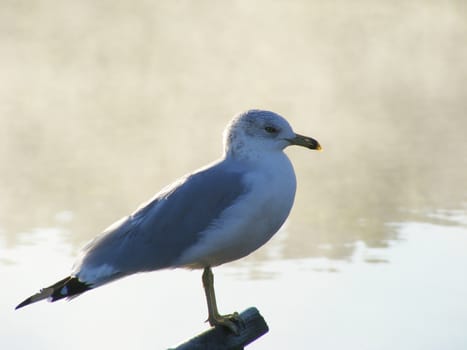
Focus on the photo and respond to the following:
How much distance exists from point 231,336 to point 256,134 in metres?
0.66

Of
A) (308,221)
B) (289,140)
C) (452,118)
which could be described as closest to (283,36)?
(452,118)

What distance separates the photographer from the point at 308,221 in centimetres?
916

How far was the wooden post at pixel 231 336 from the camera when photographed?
2.81m

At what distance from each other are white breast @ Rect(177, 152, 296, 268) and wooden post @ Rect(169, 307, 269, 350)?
0.87 ft

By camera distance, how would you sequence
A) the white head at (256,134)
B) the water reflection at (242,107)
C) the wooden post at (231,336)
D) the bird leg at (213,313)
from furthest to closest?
the water reflection at (242,107)
the white head at (256,134)
the bird leg at (213,313)
the wooden post at (231,336)

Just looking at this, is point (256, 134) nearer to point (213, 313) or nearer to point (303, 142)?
point (303, 142)

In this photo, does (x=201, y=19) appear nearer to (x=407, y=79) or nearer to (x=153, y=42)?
(x=153, y=42)

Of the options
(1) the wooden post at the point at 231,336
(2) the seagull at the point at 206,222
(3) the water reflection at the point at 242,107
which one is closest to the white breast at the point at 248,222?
(2) the seagull at the point at 206,222

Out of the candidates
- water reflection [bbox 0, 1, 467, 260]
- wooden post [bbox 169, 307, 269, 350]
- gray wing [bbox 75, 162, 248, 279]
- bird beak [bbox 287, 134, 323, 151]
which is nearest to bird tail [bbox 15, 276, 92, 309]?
gray wing [bbox 75, 162, 248, 279]

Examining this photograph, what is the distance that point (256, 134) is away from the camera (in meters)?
3.38

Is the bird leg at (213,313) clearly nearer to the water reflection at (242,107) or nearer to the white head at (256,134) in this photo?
the white head at (256,134)

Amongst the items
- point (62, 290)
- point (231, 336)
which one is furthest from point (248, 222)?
point (62, 290)

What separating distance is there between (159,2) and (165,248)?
18452 millimetres

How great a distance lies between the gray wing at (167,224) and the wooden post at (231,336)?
11.8 inches
